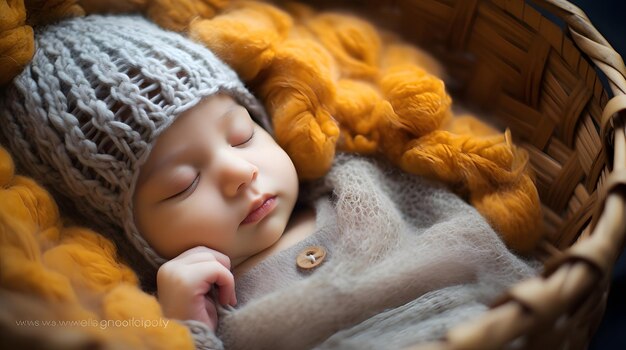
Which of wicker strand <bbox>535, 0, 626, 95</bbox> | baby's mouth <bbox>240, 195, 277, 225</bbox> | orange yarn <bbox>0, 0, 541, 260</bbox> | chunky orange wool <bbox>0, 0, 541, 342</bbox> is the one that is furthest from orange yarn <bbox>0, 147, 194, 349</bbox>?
wicker strand <bbox>535, 0, 626, 95</bbox>

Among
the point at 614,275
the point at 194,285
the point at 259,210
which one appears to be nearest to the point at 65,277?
the point at 194,285

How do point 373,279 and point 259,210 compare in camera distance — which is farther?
point 259,210

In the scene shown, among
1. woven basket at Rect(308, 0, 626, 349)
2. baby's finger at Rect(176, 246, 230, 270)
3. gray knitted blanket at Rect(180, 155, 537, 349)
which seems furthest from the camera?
baby's finger at Rect(176, 246, 230, 270)

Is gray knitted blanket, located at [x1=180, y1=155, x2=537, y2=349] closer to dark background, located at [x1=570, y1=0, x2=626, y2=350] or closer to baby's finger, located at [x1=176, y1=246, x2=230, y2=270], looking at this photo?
baby's finger, located at [x1=176, y1=246, x2=230, y2=270]

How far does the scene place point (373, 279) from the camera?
31.2 inches

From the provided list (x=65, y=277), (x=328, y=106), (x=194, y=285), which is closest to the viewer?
(x=65, y=277)

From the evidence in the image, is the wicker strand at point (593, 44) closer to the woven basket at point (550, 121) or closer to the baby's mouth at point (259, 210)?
the woven basket at point (550, 121)

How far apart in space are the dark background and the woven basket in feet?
0.50

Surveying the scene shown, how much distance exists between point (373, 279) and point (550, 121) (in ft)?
1.57

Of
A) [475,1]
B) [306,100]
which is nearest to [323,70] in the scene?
[306,100]

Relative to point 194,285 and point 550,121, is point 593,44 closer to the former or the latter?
point 550,121

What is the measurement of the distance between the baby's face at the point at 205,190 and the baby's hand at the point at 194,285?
38mm

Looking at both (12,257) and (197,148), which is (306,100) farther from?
(12,257)

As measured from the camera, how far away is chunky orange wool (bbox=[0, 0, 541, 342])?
0.89 m
